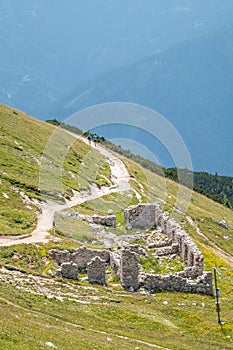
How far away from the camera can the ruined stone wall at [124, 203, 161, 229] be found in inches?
2739

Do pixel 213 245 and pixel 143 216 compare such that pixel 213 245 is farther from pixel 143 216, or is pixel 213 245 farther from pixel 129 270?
pixel 129 270

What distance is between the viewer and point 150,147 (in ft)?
332

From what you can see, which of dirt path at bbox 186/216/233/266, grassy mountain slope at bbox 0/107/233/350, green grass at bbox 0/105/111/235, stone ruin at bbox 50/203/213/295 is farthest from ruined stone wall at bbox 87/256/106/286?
dirt path at bbox 186/216/233/266

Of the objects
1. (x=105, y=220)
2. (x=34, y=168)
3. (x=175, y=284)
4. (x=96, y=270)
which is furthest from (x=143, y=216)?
(x=34, y=168)

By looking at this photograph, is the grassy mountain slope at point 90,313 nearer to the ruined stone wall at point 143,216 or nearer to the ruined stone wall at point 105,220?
the ruined stone wall at point 105,220

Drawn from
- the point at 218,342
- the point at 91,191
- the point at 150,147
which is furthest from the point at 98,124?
the point at 218,342

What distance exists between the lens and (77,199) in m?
83.5

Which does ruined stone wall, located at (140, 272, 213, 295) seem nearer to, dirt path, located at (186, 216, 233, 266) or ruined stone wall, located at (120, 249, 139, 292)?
ruined stone wall, located at (120, 249, 139, 292)

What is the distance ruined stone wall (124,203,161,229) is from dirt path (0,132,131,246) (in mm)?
8785

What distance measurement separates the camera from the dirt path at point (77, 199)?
176 feet

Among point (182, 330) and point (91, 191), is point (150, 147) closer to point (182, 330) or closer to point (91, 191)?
point (91, 191)

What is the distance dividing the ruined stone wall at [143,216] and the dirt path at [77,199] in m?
8.78

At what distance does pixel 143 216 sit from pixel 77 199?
16.2 metres

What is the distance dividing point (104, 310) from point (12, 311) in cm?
853
